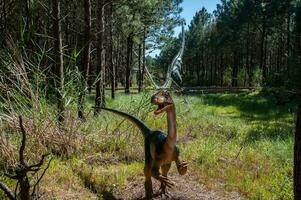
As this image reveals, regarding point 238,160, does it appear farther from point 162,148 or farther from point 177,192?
point 162,148

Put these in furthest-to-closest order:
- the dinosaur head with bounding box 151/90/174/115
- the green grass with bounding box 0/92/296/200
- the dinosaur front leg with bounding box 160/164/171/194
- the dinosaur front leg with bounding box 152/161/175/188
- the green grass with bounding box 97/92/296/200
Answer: the green grass with bounding box 97/92/296/200
the green grass with bounding box 0/92/296/200
the dinosaur front leg with bounding box 160/164/171/194
the dinosaur front leg with bounding box 152/161/175/188
the dinosaur head with bounding box 151/90/174/115

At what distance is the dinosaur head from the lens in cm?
429

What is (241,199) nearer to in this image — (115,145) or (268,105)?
(115,145)

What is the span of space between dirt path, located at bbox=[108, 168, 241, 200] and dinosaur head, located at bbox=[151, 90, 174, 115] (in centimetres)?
103

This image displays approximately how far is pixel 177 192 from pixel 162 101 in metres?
1.24

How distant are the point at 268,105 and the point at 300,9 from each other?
30.4 ft

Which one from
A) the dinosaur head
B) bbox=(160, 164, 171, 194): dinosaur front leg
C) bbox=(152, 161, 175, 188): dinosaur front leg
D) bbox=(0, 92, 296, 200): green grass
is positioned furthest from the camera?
bbox=(0, 92, 296, 200): green grass

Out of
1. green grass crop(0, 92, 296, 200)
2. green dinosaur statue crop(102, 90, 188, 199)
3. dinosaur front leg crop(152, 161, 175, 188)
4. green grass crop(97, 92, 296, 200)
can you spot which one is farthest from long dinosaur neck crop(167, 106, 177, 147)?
green grass crop(97, 92, 296, 200)

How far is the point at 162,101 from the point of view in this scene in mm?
4316

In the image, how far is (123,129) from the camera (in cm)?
727

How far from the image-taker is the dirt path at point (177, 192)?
4918mm

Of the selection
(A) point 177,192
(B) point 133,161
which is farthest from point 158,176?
(B) point 133,161

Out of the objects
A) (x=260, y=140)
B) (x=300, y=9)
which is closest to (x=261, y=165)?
(x=260, y=140)

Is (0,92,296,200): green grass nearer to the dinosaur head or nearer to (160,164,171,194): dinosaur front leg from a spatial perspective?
(160,164,171,194): dinosaur front leg
